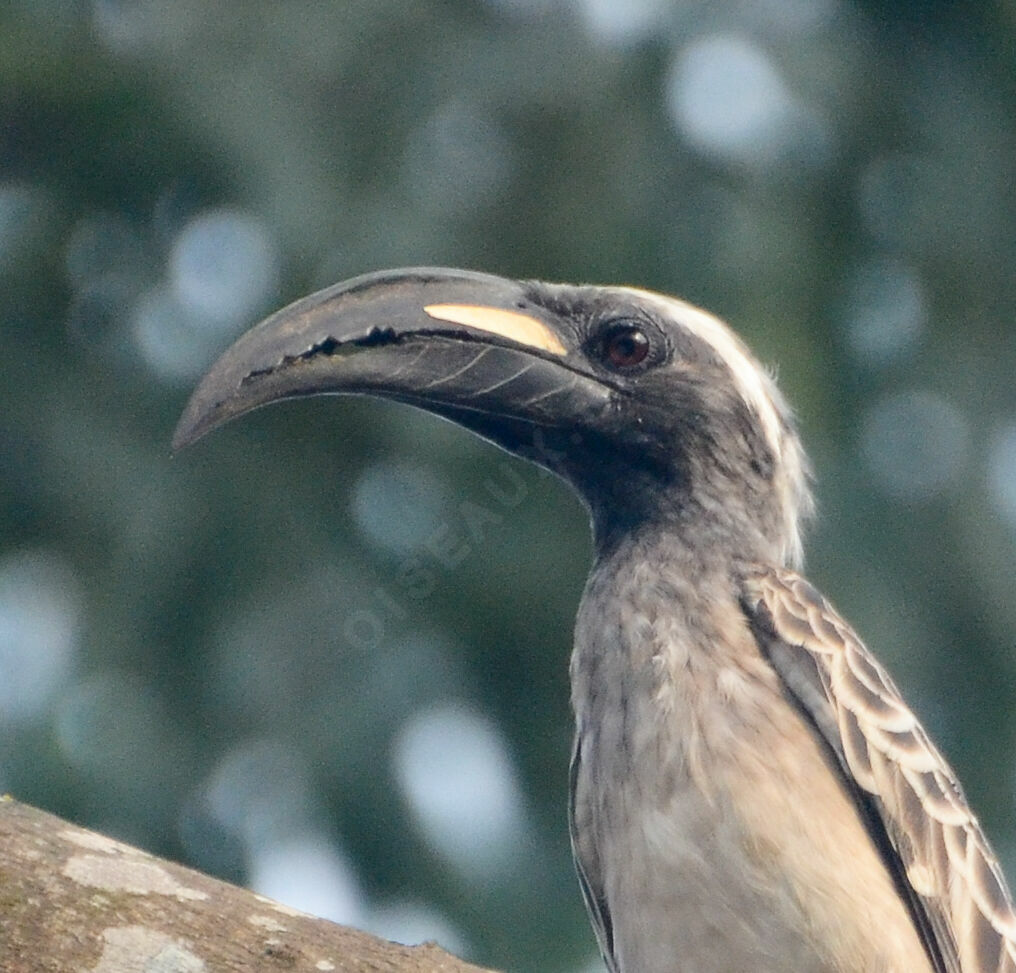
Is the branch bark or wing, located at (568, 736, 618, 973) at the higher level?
wing, located at (568, 736, 618, 973)

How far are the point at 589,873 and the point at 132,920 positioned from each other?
62.0 inches

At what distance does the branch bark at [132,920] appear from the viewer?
331 cm

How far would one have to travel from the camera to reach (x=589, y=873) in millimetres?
4664

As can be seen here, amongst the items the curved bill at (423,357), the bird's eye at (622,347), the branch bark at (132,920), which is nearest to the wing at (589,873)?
the curved bill at (423,357)

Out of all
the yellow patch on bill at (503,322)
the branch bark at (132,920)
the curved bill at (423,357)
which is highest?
the yellow patch on bill at (503,322)

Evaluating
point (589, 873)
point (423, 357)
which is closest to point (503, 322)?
point (423, 357)

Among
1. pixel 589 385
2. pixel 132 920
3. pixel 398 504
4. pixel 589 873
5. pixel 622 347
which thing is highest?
pixel 398 504

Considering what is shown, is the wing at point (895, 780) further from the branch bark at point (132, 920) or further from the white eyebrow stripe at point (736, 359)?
the branch bark at point (132, 920)

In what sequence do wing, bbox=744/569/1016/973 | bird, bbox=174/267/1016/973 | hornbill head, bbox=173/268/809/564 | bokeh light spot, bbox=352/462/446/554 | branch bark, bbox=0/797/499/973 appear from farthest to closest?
bokeh light spot, bbox=352/462/446/554, hornbill head, bbox=173/268/809/564, wing, bbox=744/569/1016/973, bird, bbox=174/267/1016/973, branch bark, bbox=0/797/499/973

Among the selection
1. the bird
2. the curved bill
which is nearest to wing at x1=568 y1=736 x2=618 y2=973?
the bird

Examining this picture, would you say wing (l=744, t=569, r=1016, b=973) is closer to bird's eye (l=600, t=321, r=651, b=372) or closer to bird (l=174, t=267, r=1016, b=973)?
bird (l=174, t=267, r=1016, b=973)

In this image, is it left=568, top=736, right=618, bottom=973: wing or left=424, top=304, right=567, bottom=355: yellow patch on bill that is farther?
left=424, top=304, right=567, bottom=355: yellow patch on bill

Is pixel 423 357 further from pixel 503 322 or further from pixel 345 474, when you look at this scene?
pixel 345 474

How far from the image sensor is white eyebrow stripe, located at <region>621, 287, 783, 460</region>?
5.12 meters
